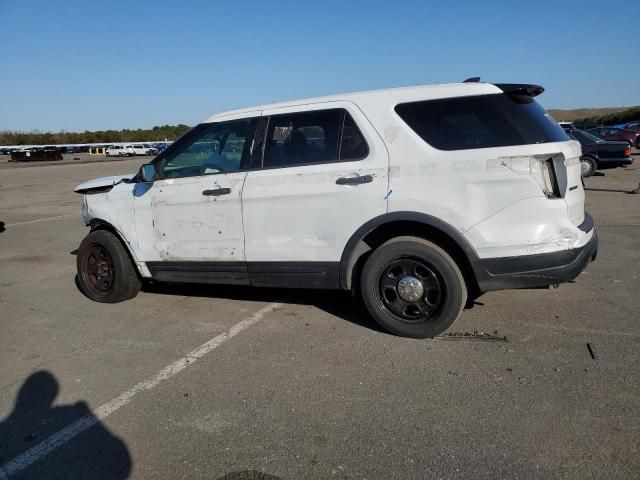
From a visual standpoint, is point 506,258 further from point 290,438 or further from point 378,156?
point 290,438

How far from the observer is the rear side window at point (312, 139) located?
434cm

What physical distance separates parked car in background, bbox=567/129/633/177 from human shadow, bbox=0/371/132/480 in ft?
56.3

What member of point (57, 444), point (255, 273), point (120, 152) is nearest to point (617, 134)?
point (255, 273)

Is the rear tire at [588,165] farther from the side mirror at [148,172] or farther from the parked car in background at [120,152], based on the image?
the parked car in background at [120,152]

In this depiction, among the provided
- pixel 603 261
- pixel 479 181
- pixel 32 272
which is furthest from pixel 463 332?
pixel 32 272

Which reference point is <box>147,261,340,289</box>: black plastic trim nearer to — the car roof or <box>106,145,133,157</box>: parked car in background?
the car roof

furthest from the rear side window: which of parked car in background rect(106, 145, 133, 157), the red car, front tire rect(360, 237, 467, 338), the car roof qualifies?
parked car in background rect(106, 145, 133, 157)

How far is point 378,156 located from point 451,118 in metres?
0.62

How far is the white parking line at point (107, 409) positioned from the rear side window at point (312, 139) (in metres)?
1.55

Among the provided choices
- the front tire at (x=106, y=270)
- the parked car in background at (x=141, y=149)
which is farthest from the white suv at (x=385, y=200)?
the parked car in background at (x=141, y=149)

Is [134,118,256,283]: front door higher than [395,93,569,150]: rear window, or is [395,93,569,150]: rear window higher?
[395,93,569,150]: rear window

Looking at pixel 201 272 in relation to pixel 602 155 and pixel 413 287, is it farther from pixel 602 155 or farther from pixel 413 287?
pixel 602 155

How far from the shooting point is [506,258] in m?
3.92

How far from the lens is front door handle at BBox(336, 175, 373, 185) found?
4.18 metres
